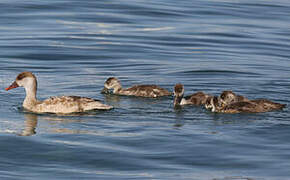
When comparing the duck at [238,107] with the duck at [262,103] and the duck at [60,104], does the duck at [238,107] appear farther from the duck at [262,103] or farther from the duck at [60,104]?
the duck at [60,104]

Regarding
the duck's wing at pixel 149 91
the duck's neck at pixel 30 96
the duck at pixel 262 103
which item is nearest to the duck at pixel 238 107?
the duck at pixel 262 103

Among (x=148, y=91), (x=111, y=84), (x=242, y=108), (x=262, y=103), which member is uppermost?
(x=111, y=84)

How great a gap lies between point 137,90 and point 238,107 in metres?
2.67

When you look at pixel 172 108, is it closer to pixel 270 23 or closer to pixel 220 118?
pixel 220 118

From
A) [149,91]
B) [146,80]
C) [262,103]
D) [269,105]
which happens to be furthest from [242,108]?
[146,80]

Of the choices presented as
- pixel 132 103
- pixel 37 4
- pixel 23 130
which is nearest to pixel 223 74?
pixel 132 103

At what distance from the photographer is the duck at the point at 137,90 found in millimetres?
16125

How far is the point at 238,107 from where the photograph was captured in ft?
47.6

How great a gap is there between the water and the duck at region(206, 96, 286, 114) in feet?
0.53

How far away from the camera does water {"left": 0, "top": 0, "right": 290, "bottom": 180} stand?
11422 mm

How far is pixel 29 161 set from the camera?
38.0 feet

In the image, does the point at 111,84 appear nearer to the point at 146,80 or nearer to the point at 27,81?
the point at 146,80

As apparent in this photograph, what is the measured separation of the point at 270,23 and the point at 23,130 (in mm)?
16200

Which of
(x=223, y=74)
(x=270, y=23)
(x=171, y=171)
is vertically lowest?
(x=171, y=171)
